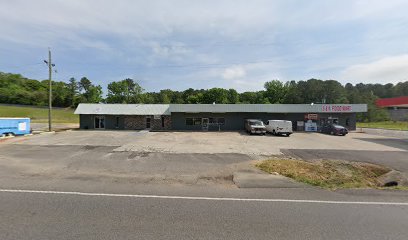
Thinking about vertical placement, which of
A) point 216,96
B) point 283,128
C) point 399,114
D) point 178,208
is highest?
point 216,96

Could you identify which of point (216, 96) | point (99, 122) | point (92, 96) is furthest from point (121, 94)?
point (99, 122)

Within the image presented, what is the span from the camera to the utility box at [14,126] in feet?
81.0

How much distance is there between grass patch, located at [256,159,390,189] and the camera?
8.59 meters

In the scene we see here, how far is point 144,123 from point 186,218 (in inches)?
1262

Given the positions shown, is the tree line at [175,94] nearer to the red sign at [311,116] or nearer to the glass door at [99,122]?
the red sign at [311,116]

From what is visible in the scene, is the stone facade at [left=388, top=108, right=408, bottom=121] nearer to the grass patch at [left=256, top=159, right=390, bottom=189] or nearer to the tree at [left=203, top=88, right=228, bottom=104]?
the tree at [left=203, top=88, right=228, bottom=104]

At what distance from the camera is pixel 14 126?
2567 centimetres

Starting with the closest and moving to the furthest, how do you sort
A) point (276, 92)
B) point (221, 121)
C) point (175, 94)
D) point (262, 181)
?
point (262, 181) < point (221, 121) < point (276, 92) < point (175, 94)

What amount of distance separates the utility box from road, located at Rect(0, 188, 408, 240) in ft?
75.6

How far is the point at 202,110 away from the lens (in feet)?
112

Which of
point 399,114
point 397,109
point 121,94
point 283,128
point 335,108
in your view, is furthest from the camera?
point 121,94

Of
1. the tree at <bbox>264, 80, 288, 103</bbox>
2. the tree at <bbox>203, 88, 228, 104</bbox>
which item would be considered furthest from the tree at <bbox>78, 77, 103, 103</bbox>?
the tree at <bbox>264, 80, 288, 103</bbox>

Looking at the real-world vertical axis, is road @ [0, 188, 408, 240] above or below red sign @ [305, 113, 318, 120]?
below

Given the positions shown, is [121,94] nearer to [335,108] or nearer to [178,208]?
[335,108]
